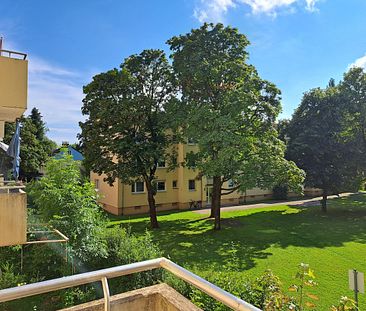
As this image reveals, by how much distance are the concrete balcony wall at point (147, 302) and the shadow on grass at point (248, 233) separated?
29.1 ft

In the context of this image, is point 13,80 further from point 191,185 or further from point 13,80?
point 191,185

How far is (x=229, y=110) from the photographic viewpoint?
16.3m

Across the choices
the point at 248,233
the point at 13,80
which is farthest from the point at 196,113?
the point at 13,80

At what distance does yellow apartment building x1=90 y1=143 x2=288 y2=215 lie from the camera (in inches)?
1053

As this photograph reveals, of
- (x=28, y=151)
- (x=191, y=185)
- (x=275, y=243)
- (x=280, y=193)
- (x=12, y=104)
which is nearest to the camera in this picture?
(x=12, y=104)

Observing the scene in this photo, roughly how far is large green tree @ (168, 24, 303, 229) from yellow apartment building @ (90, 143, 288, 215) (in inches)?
365

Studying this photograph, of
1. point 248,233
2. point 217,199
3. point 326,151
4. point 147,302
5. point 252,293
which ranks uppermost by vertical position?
point 326,151

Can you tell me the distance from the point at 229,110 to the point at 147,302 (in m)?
14.2

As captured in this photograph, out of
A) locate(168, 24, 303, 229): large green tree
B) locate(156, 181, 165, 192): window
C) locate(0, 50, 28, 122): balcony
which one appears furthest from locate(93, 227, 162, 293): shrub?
locate(156, 181, 165, 192): window

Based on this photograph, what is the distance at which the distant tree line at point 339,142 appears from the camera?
24.5 m

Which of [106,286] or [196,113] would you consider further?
[196,113]

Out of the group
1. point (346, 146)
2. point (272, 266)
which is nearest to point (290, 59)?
point (272, 266)

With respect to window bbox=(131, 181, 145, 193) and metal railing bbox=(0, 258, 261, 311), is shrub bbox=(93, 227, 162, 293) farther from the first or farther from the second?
window bbox=(131, 181, 145, 193)

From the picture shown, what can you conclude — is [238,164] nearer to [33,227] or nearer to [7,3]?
[33,227]
